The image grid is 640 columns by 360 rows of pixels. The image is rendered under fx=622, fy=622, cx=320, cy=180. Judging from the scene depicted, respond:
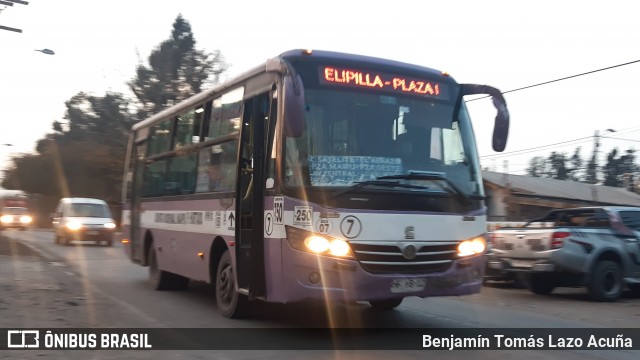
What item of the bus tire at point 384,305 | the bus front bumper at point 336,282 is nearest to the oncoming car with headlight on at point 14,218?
the bus tire at point 384,305

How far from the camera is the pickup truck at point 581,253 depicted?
11.4 metres

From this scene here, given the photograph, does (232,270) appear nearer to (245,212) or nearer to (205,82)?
(245,212)

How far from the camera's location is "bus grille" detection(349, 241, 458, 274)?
6.88m

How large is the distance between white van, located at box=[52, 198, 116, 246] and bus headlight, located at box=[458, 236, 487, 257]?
69.2 feet

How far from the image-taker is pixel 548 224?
13008 mm

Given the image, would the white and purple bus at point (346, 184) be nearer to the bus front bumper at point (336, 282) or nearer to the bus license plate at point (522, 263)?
the bus front bumper at point (336, 282)

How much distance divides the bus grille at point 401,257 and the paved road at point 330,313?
93cm

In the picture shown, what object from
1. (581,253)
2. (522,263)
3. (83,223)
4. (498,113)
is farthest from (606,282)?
(83,223)

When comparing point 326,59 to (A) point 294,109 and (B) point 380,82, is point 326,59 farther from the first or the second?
(A) point 294,109

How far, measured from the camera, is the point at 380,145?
23.7 feet

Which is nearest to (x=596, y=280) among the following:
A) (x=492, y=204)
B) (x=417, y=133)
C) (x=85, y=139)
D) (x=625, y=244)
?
(x=625, y=244)

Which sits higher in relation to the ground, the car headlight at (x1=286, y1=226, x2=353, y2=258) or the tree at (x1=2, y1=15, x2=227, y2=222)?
the tree at (x1=2, y1=15, x2=227, y2=222)

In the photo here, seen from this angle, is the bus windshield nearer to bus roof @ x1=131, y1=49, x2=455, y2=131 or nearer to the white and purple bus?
the white and purple bus

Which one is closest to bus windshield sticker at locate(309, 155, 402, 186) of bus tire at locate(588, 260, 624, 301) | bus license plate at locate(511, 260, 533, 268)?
bus license plate at locate(511, 260, 533, 268)
